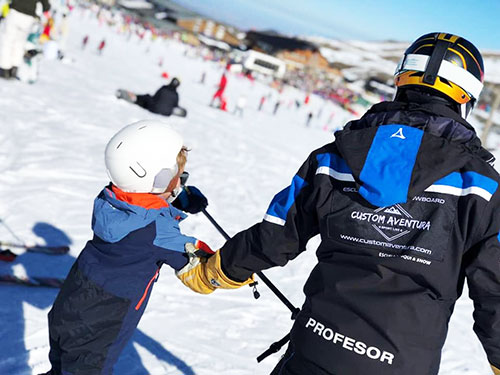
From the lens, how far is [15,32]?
9.58 m

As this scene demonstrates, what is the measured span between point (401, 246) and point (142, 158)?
1.29 m

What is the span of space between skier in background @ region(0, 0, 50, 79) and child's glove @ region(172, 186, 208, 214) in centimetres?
829

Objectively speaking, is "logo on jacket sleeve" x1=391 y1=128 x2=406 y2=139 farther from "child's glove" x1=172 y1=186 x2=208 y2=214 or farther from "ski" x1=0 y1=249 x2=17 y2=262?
"ski" x1=0 y1=249 x2=17 y2=262

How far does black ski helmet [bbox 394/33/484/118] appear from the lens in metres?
1.80

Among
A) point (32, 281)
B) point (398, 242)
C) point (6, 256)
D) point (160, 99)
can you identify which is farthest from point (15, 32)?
point (398, 242)

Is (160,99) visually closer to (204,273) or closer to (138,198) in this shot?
(138,198)

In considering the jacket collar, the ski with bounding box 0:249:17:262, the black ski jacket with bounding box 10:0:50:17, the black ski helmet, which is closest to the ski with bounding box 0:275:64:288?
the ski with bounding box 0:249:17:262

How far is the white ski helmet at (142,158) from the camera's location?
7.39 feet

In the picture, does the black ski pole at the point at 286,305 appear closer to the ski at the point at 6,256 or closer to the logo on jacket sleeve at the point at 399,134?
the logo on jacket sleeve at the point at 399,134

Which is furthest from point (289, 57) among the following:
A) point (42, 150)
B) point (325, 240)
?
point (325, 240)

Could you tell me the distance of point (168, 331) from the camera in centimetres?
371

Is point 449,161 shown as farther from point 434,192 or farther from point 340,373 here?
point 340,373

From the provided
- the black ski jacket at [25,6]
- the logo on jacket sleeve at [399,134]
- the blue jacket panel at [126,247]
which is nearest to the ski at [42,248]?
the blue jacket panel at [126,247]

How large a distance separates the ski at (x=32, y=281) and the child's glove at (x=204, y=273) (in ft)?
6.47
